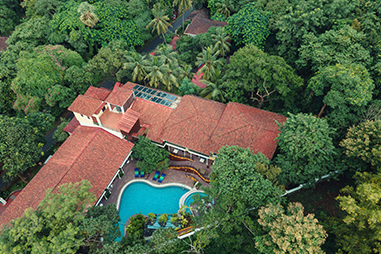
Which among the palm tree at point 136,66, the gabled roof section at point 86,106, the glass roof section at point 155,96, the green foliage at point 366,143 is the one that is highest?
the palm tree at point 136,66

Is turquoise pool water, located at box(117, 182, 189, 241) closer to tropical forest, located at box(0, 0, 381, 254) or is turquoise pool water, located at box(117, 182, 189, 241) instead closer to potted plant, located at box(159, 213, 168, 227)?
potted plant, located at box(159, 213, 168, 227)

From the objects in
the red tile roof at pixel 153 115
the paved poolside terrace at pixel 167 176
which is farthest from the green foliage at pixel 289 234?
the red tile roof at pixel 153 115

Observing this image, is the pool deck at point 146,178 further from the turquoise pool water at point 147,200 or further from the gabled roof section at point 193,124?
the gabled roof section at point 193,124

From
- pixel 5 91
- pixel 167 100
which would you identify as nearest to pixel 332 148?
pixel 167 100

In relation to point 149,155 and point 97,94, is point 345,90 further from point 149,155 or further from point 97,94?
point 97,94

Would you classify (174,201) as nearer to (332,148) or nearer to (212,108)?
(212,108)

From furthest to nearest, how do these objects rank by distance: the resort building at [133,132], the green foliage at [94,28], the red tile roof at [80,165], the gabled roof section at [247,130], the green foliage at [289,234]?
the green foliage at [94,28]
the gabled roof section at [247,130]
the resort building at [133,132]
the red tile roof at [80,165]
the green foliage at [289,234]

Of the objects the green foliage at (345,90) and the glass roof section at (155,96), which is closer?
the green foliage at (345,90)
